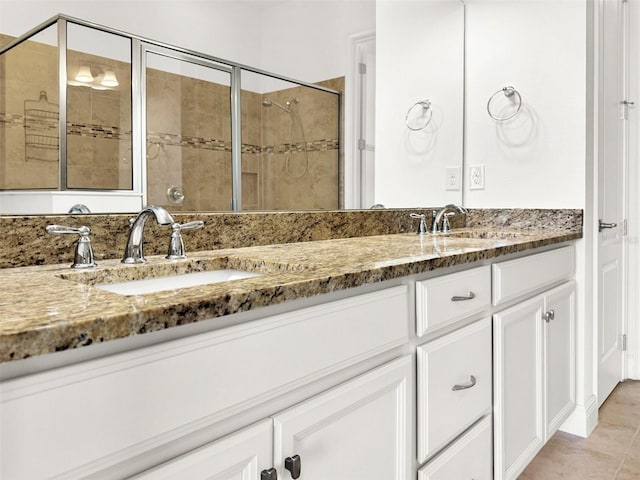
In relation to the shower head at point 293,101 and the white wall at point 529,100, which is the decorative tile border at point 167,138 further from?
the white wall at point 529,100

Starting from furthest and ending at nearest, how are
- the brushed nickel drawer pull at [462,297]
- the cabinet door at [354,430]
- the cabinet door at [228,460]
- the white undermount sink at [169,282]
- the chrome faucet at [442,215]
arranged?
the chrome faucet at [442,215]
the brushed nickel drawer pull at [462,297]
the white undermount sink at [169,282]
the cabinet door at [354,430]
the cabinet door at [228,460]

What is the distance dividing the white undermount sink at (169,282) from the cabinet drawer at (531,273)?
754 mm

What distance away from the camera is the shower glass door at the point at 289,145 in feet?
4.80

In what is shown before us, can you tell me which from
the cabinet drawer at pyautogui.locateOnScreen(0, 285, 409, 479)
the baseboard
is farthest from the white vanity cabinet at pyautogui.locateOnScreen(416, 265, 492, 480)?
the baseboard

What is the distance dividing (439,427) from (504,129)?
1589 millimetres

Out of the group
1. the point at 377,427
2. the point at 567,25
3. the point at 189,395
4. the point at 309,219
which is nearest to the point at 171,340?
the point at 189,395

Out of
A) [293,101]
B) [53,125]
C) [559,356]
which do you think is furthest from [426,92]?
[53,125]

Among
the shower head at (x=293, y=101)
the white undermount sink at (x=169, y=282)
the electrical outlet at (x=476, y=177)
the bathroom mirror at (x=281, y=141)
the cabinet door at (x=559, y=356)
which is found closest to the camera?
the white undermount sink at (x=169, y=282)

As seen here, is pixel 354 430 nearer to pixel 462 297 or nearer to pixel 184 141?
pixel 462 297

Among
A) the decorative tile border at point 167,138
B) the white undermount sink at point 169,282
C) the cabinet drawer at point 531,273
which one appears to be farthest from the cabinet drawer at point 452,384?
the decorative tile border at point 167,138

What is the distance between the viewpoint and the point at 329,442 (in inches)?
35.9

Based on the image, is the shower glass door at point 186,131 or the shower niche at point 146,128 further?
the shower glass door at point 186,131

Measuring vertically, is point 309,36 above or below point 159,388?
above

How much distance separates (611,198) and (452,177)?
779 mm
